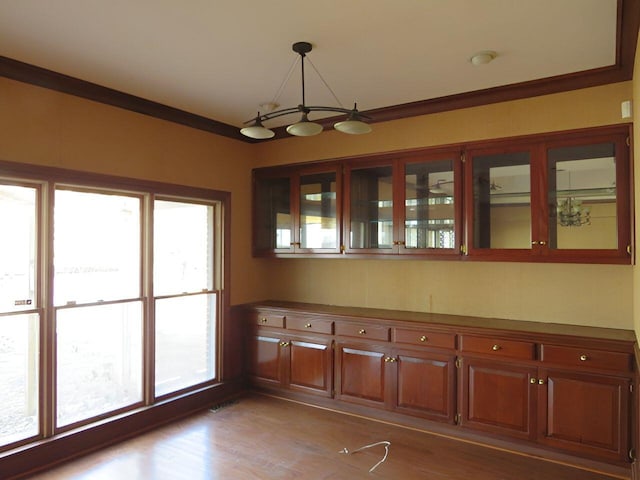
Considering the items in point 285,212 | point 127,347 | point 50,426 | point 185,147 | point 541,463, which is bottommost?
point 541,463

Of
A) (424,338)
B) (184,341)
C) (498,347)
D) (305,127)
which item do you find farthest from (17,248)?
(498,347)

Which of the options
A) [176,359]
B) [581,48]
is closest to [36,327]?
[176,359]

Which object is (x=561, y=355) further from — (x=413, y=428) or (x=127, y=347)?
(x=127, y=347)

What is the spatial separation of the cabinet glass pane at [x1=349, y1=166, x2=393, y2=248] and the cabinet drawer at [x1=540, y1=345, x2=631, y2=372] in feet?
4.78

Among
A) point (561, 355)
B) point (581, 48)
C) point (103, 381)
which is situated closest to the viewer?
point (581, 48)

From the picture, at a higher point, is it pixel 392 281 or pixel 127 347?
pixel 392 281

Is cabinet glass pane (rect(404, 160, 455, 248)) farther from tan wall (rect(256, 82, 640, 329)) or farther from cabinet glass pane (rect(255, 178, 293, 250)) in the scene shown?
cabinet glass pane (rect(255, 178, 293, 250))

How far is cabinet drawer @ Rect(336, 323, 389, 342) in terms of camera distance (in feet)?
12.2

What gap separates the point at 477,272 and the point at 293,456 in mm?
2071

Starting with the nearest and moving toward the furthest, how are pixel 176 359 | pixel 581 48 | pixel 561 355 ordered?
1. pixel 581 48
2. pixel 561 355
3. pixel 176 359

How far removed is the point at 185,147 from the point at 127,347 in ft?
5.98

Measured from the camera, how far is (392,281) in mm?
4156

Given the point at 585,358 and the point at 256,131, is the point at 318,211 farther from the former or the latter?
the point at 585,358

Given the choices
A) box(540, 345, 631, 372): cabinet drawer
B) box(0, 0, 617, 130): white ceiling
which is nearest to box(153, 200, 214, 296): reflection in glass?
box(0, 0, 617, 130): white ceiling
